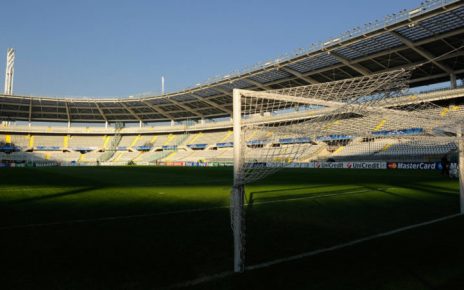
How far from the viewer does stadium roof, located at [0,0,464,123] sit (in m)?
26.0

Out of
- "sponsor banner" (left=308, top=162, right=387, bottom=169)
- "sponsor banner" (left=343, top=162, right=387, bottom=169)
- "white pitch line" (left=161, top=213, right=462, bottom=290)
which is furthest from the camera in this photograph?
"sponsor banner" (left=308, top=162, right=387, bottom=169)

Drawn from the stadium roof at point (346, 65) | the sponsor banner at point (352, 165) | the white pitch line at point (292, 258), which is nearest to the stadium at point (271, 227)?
the white pitch line at point (292, 258)

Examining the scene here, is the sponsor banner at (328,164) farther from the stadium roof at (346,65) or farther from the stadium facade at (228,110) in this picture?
the stadium roof at (346,65)

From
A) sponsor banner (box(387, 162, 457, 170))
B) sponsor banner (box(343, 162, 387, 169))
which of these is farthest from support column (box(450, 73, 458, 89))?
sponsor banner (box(343, 162, 387, 169))

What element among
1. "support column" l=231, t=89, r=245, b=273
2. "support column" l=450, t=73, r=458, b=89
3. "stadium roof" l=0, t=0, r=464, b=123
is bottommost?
"support column" l=231, t=89, r=245, b=273

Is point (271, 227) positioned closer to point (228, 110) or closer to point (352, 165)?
point (352, 165)

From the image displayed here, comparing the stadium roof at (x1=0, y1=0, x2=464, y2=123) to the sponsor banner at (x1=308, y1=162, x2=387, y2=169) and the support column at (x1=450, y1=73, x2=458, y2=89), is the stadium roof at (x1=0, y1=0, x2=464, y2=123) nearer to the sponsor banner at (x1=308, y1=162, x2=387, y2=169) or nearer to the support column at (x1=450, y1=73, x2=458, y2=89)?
the support column at (x1=450, y1=73, x2=458, y2=89)

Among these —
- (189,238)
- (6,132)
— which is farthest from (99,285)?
(6,132)

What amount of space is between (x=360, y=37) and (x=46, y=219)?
29.4 meters

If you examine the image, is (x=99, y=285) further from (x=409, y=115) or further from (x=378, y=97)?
(x=409, y=115)

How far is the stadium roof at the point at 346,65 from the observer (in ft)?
85.3

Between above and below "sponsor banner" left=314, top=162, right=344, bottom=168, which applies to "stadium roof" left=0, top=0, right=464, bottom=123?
above

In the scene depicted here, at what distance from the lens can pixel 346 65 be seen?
34.2 m

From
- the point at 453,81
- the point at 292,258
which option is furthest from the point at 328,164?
the point at 292,258
